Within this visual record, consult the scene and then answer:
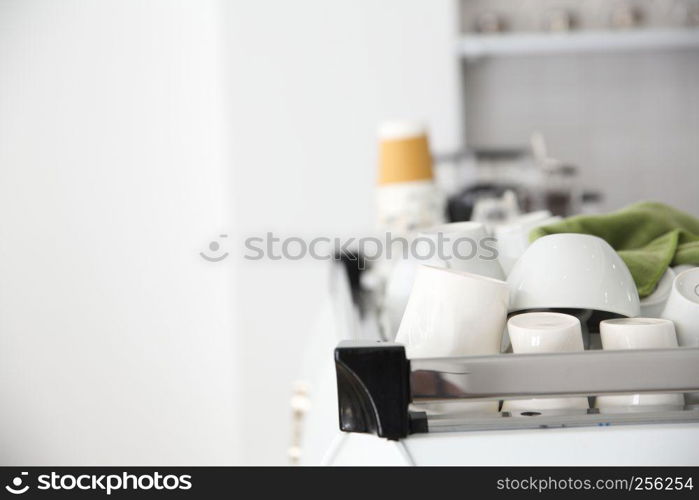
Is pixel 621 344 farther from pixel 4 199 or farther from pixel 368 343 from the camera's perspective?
pixel 4 199

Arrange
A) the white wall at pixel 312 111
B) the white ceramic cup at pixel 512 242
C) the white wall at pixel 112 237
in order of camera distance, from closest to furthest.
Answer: the white ceramic cup at pixel 512 242 → the white wall at pixel 312 111 → the white wall at pixel 112 237

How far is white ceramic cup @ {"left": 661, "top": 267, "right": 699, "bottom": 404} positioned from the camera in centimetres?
49

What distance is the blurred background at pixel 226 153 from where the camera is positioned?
8.82 feet

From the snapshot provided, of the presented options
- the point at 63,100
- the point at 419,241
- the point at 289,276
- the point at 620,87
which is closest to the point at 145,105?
the point at 63,100

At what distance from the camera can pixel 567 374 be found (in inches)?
16.7

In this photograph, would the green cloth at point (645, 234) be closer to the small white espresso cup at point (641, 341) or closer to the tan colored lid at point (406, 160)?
the small white espresso cup at point (641, 341)

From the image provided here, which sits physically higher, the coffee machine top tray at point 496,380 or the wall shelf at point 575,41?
the wall shelf at point 575,41

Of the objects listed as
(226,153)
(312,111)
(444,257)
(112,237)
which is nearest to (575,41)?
(312,111)

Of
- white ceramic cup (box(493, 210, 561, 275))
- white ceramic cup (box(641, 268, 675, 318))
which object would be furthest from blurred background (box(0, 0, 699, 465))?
white ceramic cup (box(641, 268, 675, 318))

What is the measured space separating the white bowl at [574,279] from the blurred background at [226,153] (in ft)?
6.54

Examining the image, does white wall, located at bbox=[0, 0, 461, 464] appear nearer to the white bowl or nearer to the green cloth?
the green cloth

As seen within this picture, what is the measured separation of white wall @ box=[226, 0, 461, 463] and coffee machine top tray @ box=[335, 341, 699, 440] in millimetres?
2256
